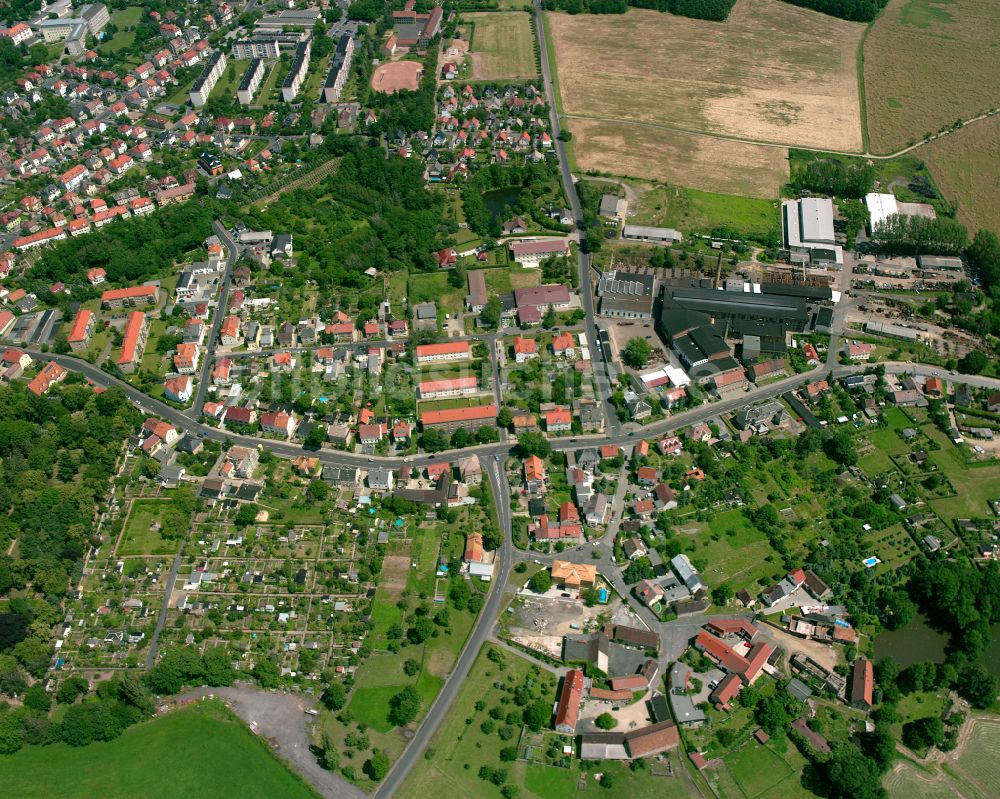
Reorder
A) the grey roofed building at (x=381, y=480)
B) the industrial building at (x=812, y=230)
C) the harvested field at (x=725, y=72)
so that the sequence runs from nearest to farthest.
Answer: the grey roofed building at (x=381, y=480)
the industrial building at (x=812, y=230)
the harvested field at (x=725, y=72)

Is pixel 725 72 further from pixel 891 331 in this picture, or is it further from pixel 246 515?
pixel 246 515

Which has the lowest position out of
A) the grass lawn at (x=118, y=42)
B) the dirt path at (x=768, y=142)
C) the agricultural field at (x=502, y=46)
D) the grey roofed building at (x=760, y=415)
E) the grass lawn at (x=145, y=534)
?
the grass lawn at (x=145, y=534)

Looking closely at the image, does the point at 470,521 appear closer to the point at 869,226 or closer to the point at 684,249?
the point at 684,249

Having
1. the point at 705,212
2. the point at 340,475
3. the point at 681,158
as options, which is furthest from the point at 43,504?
the point at 681,158

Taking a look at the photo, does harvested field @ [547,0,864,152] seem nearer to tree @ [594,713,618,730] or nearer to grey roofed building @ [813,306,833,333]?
grey roofed building @ [813,306,833,333]

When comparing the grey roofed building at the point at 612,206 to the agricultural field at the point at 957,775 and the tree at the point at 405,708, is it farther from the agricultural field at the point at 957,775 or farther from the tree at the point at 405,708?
the agricultural field at the point at 957,775

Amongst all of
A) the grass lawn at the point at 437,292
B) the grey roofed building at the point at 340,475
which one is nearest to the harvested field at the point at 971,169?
the grass lawn at the point at 437,292
